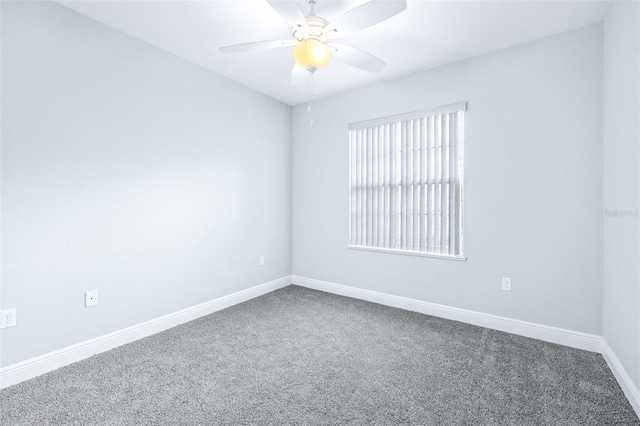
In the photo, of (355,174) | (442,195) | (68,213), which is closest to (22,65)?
(68,213)

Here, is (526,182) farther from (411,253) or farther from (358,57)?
(358,57)

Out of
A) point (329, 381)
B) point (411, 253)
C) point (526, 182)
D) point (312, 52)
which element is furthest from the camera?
point (411, 253)

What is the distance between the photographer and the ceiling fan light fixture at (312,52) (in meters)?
1.80

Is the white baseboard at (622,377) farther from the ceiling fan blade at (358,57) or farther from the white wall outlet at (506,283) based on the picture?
the ceiling fan blade at (358,57)

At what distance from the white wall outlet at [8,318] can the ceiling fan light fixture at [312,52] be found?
235 cm

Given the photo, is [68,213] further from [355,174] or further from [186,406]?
[355,174]

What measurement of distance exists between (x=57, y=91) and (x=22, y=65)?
0.66ft

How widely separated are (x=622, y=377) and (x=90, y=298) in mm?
3515

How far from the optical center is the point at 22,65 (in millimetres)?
1905

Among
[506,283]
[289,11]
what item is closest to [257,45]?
[289,11]

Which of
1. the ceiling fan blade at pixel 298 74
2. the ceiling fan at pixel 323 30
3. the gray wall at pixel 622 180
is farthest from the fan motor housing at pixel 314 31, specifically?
the gray wall at pixel 622 180

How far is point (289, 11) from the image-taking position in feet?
5.34

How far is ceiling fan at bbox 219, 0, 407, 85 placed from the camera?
1556mm

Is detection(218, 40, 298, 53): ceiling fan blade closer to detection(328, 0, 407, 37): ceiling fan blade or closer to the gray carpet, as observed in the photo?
detection(328, 0, 407, 37): ceiling fan blade
